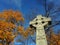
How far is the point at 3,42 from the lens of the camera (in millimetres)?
23906

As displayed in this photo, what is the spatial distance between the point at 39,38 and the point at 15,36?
15.6 meters

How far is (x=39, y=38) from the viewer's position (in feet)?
29.4

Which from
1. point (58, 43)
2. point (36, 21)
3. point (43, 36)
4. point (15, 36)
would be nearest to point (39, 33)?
point (43, 36)

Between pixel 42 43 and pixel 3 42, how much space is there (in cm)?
1586

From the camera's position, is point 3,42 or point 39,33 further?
point 3,42

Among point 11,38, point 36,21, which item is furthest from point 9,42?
point 36,21

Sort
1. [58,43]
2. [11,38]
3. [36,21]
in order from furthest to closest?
[11,38]
[58,43]
[36,21]

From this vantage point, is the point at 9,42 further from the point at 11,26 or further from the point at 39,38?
the point at 39,38

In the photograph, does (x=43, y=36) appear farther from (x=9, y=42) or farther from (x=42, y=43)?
(x=9, y=42)

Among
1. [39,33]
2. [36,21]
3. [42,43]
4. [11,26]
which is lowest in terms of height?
[42,43]

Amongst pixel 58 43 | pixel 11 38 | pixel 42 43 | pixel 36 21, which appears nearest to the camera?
pixel 42 43

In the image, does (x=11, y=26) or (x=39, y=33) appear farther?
(x=11, y=26)

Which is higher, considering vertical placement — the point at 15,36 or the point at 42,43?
the point at 15,36

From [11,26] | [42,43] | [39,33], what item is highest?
[11,26]
